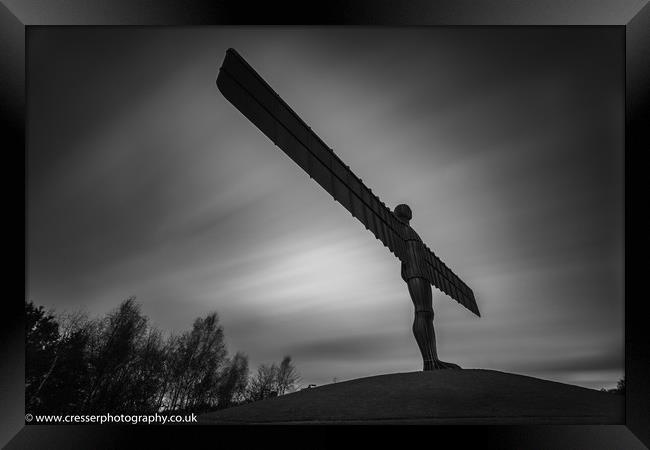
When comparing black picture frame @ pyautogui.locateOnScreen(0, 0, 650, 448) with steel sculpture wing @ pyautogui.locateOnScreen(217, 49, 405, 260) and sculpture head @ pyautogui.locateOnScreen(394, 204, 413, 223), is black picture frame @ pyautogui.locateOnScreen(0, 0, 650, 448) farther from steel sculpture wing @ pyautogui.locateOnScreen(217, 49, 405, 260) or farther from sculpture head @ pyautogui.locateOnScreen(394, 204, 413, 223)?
sculpture head @ pyautogui.locateOnScreen(394, 204, 413, 223)

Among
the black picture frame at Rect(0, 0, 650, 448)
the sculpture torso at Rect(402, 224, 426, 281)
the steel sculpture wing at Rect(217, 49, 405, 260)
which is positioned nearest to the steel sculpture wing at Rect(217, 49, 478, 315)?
the steel sculpture wing at Rect(217, 49, 405, 260)

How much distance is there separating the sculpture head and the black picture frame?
5.13m

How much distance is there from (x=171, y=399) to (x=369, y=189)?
8.75 metres

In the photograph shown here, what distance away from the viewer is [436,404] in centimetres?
899

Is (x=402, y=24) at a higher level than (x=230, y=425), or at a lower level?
higher

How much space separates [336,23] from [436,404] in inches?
260

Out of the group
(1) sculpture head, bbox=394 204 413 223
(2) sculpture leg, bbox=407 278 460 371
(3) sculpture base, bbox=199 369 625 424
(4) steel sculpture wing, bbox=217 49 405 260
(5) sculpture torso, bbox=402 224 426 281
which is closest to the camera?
(3) sculpture base, bbox=199 369 625 424

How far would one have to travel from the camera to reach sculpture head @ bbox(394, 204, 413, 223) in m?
12.9

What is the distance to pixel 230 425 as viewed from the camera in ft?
28.4

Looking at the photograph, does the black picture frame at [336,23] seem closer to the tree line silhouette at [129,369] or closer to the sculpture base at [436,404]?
the sculpture base at [436,404]

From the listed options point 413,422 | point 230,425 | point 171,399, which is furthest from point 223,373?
point 413,422

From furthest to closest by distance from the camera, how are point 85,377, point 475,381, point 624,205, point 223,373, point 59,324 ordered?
point 223,373 → point 85,377 → point 59,324 → point 475,381 → point 624,205

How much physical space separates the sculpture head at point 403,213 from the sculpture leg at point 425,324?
1.59 meters

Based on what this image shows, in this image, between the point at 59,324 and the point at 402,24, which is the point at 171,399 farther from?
the point at 402,24
